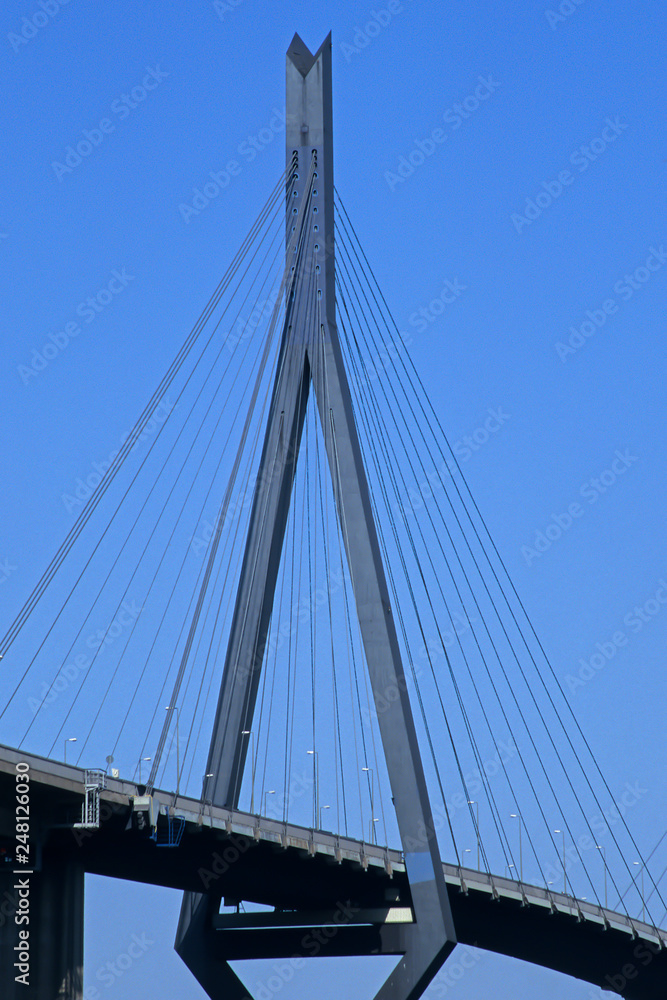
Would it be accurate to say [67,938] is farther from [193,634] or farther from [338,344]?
[338,344]

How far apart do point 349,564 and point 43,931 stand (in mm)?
9106

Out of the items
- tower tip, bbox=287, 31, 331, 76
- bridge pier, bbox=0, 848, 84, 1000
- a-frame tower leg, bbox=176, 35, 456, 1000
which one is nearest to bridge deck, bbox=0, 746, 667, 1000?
bridge pier, bbox=0, 848, 84, 1000

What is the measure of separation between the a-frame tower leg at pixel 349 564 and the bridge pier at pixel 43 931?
3529 millimetres

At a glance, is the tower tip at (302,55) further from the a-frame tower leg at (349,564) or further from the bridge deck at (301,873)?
the bridge deck at (301,873)

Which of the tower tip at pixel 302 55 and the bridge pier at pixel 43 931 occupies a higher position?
the tower tip at pixel 302 55

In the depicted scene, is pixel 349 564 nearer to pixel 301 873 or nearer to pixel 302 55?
pixel 301 873

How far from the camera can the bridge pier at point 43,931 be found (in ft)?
86.4

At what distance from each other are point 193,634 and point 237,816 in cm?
391

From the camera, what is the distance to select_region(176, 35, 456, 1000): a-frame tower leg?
96.9 ft

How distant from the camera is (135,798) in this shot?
27.5 metres

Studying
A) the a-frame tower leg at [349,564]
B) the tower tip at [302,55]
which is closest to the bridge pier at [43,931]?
the a-frame tower leg at [349,564]

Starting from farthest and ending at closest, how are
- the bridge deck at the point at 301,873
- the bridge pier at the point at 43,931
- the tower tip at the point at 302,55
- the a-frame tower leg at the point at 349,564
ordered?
1. the tower tip at the point at 302,55
2. the a-frame tower leg at the point at 349,564
3. the bridge deck at the point at 301,873
4. the bridge pier at the point at 43,931

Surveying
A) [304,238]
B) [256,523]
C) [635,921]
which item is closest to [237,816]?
[256,523]

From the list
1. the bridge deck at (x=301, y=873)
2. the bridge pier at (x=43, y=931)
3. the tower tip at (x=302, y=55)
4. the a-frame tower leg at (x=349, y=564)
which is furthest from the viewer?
the tower tip at (x=302, y=55)
